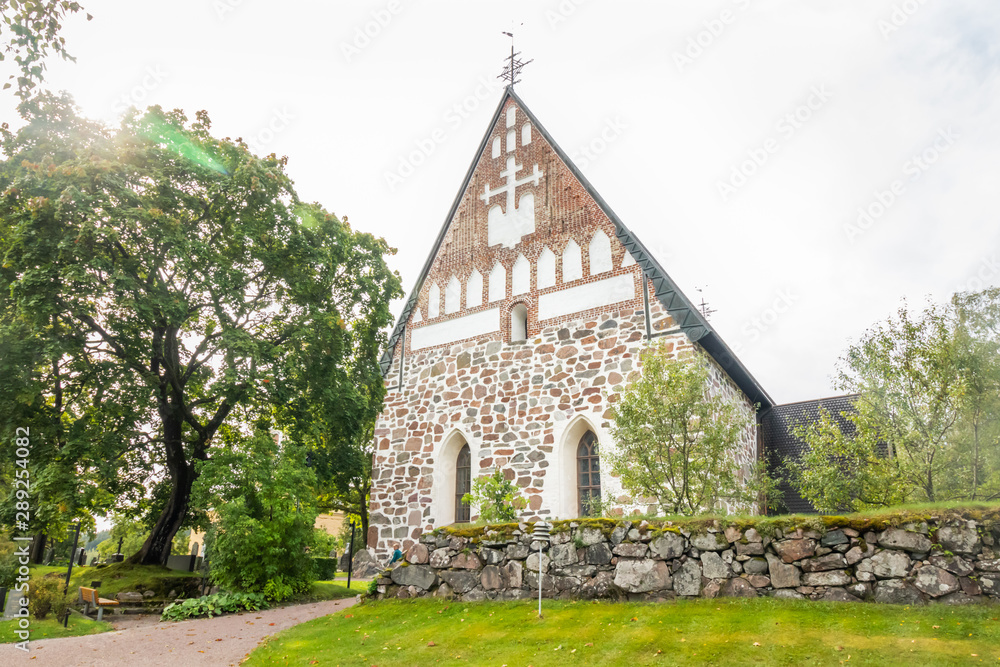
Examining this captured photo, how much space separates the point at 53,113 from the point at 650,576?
16.2 m

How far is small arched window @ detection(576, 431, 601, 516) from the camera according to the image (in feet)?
47.6

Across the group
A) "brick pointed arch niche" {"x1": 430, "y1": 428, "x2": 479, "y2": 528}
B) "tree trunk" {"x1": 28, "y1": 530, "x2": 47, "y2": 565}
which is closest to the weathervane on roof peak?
"brick pointed arch niche" {"x1": 430, "y1": 428, "x2": 479, "y2": 528}

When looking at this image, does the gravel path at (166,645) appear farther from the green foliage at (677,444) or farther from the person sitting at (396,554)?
the green foliage at (677,444)

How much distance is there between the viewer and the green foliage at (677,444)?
11055mm

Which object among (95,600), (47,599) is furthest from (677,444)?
(47,599)

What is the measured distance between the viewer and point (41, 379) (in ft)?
47.0

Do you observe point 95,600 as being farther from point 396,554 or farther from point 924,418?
point 924,418

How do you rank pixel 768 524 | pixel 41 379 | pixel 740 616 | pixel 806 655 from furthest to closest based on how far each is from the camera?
pixel 41 379
pixel 768 524
pixel 740 616
pixel 806 655

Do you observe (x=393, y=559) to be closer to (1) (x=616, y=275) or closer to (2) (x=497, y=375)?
(2) (x=497, y=375)

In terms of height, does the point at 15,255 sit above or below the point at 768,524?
above

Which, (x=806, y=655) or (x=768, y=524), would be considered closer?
(x=806, y=655)

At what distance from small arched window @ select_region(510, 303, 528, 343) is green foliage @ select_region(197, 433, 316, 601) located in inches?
252

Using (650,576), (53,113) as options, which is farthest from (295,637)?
(53,113)

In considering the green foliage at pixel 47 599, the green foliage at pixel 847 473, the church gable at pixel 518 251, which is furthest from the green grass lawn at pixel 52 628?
the green foliage at pixel 847 473
